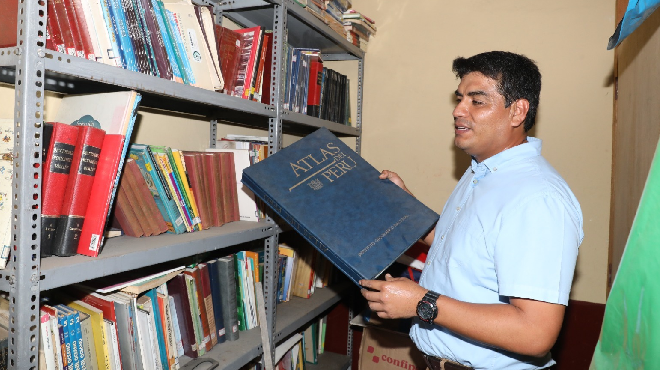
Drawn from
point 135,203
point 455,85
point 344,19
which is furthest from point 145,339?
point 455,85

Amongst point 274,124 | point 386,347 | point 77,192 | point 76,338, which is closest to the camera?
point 77,192

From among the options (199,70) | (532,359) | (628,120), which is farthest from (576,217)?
(199,70)

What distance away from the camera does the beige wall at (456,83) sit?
2152mm

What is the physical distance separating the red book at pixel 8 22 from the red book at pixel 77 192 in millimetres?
221

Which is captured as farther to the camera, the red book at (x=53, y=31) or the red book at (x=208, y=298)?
the red book at (x=208, y=298)

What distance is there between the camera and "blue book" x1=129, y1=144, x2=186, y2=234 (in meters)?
1.20

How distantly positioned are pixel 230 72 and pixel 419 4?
152 cm

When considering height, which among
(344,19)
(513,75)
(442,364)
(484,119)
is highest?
(344,19)

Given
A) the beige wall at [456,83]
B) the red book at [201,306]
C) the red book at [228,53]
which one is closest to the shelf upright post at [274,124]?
the red book at [228,53]

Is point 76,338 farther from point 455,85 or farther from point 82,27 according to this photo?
point 455,85

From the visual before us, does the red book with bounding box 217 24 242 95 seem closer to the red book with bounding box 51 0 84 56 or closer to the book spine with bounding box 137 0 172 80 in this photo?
the book spine with bounding box 137 0 172 80

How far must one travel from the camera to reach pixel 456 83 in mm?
2408

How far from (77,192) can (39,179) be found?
0.35ft

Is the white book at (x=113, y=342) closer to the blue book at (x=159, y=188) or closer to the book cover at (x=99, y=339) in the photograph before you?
the book cover at (x=99, y=339)
